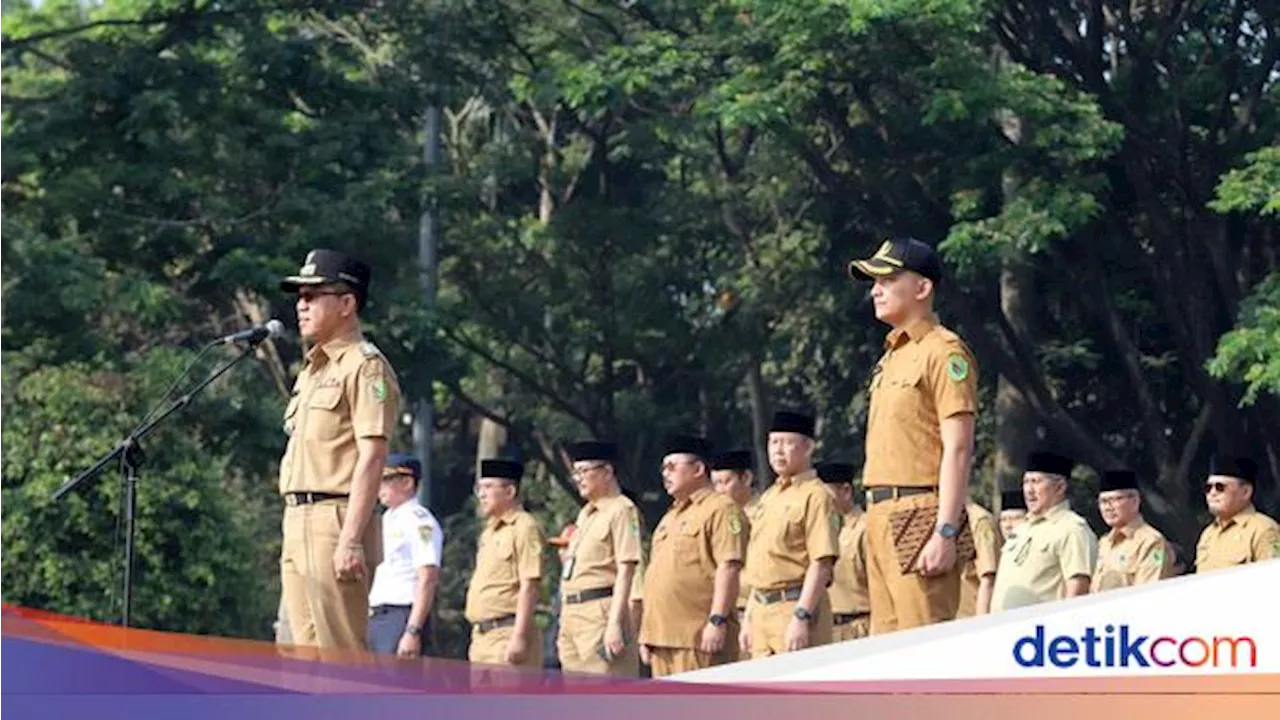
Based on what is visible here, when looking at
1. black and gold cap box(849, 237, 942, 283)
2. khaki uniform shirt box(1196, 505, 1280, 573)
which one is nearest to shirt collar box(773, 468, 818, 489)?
khaki uniform shirt box(1196, 505, 1280, 573)

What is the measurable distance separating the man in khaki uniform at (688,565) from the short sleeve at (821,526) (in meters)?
0.87

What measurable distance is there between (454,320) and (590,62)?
2.48 metres

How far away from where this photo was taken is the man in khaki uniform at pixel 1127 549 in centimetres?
1095

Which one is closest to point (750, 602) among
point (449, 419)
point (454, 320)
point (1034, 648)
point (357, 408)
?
point (357, 408)

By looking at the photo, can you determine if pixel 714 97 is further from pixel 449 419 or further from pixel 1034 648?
pixel 1034 648

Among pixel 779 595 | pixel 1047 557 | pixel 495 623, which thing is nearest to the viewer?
pixel 779 595

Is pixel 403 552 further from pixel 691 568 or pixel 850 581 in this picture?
pixel 850 581

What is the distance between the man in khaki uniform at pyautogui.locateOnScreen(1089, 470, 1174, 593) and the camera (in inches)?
431

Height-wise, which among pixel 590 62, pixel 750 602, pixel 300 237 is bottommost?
pixel 750 602

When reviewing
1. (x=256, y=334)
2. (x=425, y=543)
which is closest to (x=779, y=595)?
(x=425, y=543)

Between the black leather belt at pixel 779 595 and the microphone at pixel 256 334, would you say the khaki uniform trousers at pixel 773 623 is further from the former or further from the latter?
the microphone at pixel 256 334

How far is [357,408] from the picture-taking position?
6.75 m

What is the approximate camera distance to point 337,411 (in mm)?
6820

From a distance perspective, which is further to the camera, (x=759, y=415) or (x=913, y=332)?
(x=759, y=415)
